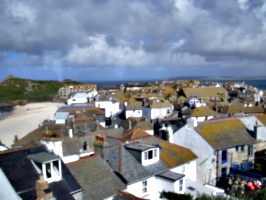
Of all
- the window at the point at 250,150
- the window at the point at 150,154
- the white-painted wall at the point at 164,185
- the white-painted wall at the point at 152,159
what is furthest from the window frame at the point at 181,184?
the window at the point at 250,150

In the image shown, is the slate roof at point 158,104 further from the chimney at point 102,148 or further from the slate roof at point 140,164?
the chimney at point 102,148

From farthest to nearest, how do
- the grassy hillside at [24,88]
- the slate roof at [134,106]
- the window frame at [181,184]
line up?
1. the grassy hillside at [24,88]
2. the slate roof at [134,106]
3. the window frame at [181,184]

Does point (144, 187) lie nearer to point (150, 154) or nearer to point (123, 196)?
point (150, 154)

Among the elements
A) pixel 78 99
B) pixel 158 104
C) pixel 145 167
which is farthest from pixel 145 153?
pixel 78 99

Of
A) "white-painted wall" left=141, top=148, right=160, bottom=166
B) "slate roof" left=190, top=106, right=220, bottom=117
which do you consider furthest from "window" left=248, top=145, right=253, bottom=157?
"slate roof" left=190, top=106, right=220, bottom=117

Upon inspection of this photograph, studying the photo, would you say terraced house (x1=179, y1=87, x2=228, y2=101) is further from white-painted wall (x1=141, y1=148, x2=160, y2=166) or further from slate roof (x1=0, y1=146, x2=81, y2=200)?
slate roof (x1=0, y1=146, x2=81, y2=200)

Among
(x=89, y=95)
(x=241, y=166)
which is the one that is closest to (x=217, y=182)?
(x=241, y=166)

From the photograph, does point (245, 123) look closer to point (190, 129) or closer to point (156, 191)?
point (190, 129)
